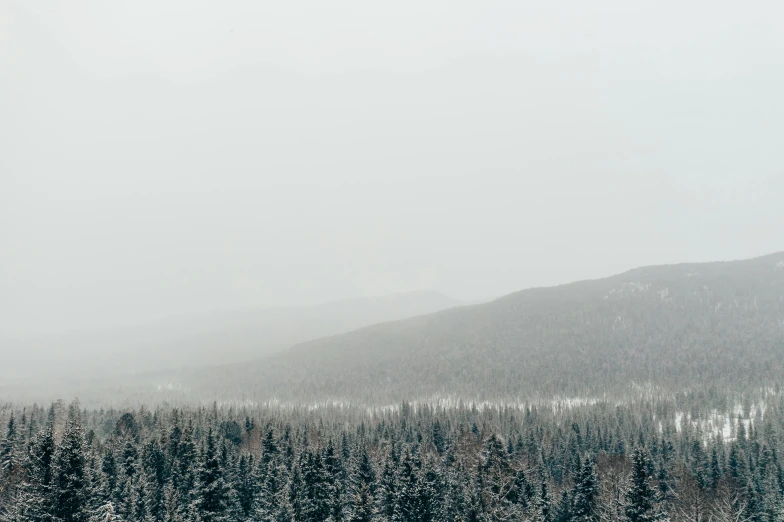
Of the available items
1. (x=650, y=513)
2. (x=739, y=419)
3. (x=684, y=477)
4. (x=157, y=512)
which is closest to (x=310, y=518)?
(x=157, y=512)

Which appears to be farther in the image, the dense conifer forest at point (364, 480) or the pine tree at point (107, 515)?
the dense conifer forest at point (364, 480)

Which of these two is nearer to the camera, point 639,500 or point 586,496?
point 639,500

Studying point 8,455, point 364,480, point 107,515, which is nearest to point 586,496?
point 364,480

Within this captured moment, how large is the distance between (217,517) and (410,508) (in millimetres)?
22594

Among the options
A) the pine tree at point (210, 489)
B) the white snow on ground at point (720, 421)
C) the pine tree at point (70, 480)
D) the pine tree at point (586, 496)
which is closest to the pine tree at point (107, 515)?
the pine tree at point (70, 480)

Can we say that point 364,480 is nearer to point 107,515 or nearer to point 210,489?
point 210,489

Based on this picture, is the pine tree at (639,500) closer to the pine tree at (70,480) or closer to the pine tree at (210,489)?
the pine tree at (210,489)

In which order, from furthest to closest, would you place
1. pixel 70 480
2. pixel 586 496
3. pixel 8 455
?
pixel 8 455 < pixel 586 496 < pixel 70 480

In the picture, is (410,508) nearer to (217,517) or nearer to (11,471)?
(217,517)

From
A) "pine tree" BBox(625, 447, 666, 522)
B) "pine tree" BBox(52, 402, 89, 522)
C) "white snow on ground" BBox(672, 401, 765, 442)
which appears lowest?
"white snow on ground" BBox(672, 401, 765, 442)

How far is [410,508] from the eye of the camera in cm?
5753

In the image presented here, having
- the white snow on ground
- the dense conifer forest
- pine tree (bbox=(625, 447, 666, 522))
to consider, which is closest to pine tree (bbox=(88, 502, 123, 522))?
the dense conifer forest

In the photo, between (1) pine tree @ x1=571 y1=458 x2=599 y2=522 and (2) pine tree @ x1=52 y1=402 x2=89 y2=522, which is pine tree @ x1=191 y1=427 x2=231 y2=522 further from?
(1) pine tree @ x1=571 y1=458 x2=599 y2=522

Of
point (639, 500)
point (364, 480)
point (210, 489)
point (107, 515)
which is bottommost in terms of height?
point (364, 480)
